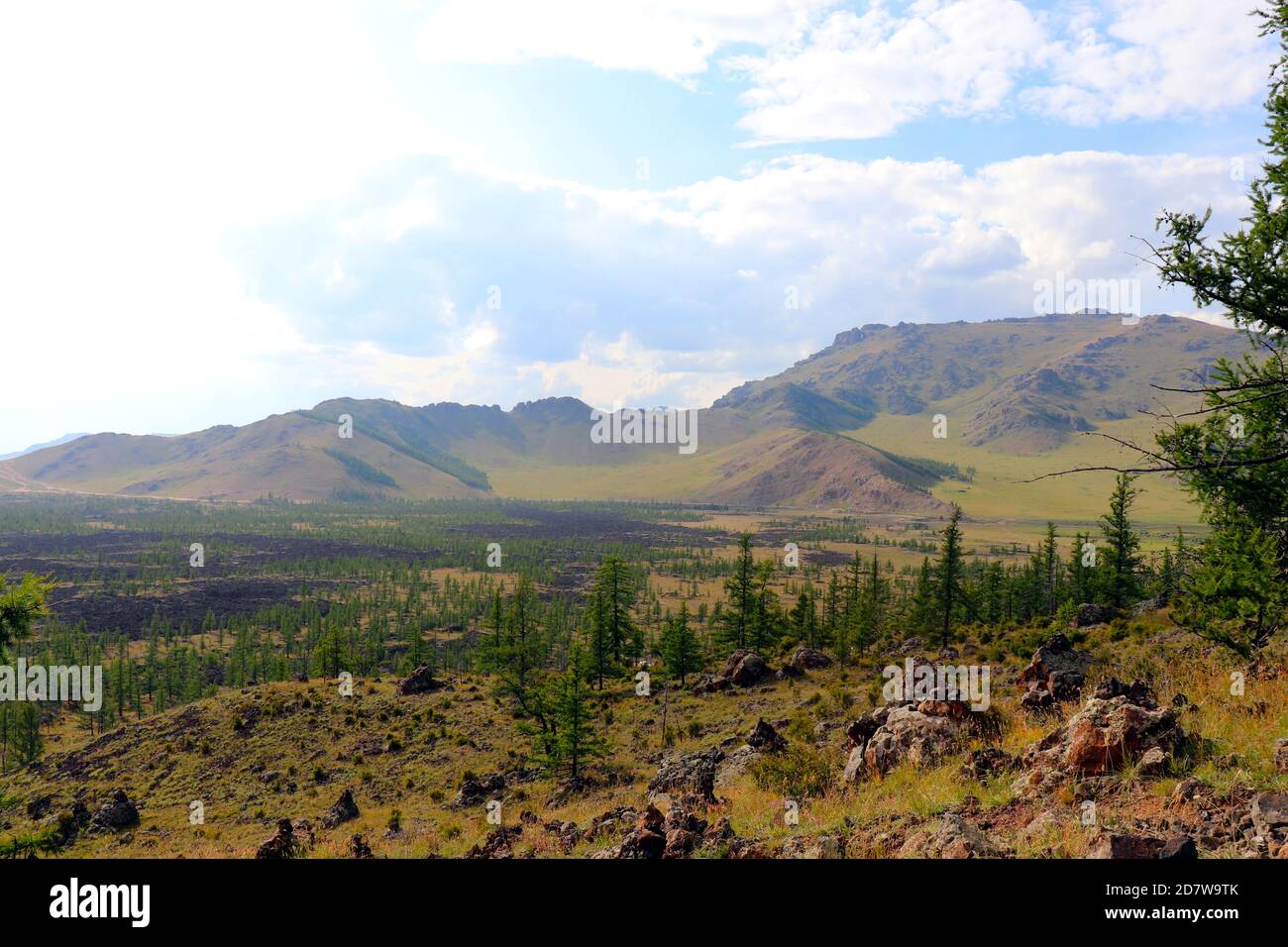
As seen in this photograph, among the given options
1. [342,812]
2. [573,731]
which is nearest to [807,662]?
[573,731]

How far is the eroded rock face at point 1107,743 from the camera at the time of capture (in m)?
8.18

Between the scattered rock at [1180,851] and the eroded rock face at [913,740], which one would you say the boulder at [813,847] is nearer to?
the scattered rock at [1180,851]

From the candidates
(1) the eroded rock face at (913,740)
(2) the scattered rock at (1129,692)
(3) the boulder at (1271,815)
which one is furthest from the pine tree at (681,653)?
(3) the boulder at (1271,815)

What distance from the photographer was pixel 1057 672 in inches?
577

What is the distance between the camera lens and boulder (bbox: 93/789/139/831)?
103 ft

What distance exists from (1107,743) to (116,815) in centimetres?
4403

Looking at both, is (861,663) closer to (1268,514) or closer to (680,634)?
(680,634)

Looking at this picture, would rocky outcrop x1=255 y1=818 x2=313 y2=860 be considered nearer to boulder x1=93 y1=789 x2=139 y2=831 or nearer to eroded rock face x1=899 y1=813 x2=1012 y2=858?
eroded rock face x1=899 y1=813 x2=1012 y2=858

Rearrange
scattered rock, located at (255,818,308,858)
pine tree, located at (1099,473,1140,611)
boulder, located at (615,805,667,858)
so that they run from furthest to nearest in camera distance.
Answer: pine tree, located at (1099,473,1140,611), scattered rock, located at (255,818,308,858), boulder, located at (615,805,667,858)

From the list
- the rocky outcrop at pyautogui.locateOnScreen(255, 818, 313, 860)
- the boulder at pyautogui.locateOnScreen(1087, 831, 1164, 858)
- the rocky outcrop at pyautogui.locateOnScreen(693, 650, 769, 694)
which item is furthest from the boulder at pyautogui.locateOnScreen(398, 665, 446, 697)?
the boulder at pyautogui.locateOnScreen(1087, 831, 1164, 858)

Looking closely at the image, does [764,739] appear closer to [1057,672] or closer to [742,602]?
[1057,672]

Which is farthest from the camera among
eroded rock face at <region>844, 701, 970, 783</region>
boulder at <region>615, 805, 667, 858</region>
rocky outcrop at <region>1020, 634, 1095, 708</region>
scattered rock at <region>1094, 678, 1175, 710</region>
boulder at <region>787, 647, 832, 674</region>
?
boulder at <region>787, 647, 832, 674</region>
